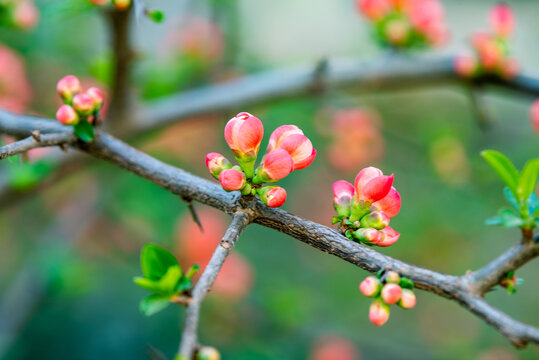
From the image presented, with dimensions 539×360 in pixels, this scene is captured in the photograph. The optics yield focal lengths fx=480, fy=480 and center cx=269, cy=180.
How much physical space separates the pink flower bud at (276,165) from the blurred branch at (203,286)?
6 centimetres

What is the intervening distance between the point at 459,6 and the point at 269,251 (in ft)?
11.3

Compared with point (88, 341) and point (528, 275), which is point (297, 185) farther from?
point (528, 275)

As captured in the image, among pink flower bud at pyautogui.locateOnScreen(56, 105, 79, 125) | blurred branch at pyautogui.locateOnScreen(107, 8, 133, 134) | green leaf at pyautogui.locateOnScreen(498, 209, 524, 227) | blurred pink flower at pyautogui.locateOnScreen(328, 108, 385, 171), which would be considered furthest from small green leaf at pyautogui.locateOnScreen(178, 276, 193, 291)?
blurred pink flower at pyautogui.locateOnScreen(328, 108, 385, 171)

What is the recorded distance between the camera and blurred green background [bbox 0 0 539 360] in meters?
2.10

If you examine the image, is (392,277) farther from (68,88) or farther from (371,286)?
(68,88)

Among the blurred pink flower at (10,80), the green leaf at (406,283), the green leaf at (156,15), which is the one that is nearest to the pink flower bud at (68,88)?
the green leaf at (156,15)

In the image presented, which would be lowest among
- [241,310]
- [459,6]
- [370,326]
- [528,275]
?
[241,310]

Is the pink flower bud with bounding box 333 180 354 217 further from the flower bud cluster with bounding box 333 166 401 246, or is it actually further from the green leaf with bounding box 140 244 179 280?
the green leaf with bounding box 140 244 179 280

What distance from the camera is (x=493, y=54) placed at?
160 cm

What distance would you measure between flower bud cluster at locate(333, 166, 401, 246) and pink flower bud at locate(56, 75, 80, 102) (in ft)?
1.50

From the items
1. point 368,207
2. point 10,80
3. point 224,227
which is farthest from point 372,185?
point 224,227

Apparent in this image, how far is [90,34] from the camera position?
290 centimetres

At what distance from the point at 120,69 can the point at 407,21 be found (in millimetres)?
1040

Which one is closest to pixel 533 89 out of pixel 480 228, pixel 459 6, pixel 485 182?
pixel 485 182
